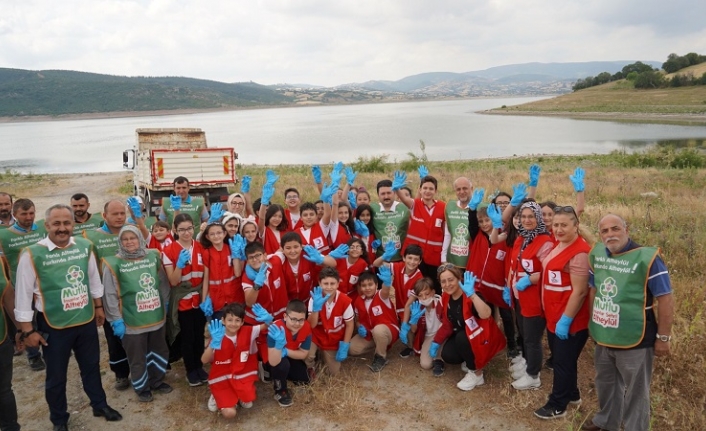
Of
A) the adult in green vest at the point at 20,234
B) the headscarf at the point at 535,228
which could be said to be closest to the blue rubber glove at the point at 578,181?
the headscarf at the point at 535,228

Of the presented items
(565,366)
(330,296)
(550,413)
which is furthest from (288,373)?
(565,366)

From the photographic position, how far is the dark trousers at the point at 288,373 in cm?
410

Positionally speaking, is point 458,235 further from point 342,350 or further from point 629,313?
point 629,313

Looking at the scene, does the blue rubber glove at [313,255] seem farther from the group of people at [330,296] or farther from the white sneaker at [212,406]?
the white sneaker at [212,406]

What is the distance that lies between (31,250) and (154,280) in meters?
0.97

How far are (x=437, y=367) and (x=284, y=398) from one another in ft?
4.92

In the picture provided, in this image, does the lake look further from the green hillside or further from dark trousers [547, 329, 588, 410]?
the green hillside

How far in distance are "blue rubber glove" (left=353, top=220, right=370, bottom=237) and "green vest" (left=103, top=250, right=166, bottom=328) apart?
2.21m

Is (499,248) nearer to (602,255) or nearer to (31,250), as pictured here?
(602,255)

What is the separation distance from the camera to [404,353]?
4.95 metres

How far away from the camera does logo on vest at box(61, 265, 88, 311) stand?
3623mm

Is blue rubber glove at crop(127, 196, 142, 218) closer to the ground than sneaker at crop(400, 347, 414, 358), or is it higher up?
higher up

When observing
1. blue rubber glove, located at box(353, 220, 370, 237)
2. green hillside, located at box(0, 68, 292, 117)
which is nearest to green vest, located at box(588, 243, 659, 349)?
blue rubber glove, located at box(353, 220, 370, 237)

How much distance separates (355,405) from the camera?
4.02 m
